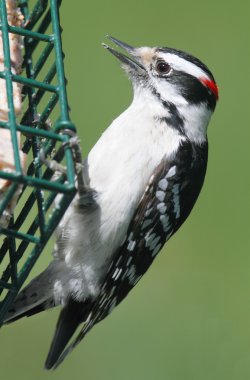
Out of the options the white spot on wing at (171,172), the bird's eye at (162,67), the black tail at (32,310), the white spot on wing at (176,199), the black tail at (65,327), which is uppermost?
the bird's eye at (162,67)

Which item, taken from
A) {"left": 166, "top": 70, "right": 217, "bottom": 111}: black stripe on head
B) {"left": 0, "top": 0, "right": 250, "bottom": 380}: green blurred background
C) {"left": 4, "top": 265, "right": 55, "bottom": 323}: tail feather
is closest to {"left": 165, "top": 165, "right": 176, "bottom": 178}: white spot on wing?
{"left": 166, "top": 70, "right": 217, "bottom": 111}: black stripe on head

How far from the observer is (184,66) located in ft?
18.2

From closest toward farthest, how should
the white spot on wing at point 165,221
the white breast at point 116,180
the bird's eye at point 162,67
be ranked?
the white breast at point 116,180 → the white spot on wing at point 165,221 → the bird's eye at point 162,67

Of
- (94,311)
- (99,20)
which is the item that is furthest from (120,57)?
(99,20)

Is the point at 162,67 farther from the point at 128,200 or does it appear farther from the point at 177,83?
the point at 128,200

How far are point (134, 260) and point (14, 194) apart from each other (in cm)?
103

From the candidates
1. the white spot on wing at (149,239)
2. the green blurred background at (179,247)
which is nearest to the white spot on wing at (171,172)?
the white spot on wing at (149,239)

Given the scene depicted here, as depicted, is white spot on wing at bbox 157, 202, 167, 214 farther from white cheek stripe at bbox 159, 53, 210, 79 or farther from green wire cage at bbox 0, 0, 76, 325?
white cheek stripe at bbox 159, 53, 210, 79

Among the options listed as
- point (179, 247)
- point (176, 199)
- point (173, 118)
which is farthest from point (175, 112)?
point (179, 247)

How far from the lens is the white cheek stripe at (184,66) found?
552 cm

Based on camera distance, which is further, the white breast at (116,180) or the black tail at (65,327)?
the black tail at (65,327)

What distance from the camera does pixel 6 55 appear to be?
4.67 meters

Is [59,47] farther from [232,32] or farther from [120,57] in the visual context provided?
[232,32]

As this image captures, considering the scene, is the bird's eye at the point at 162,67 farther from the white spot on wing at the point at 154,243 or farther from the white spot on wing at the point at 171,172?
the white spot on wing at the point at 154,243
